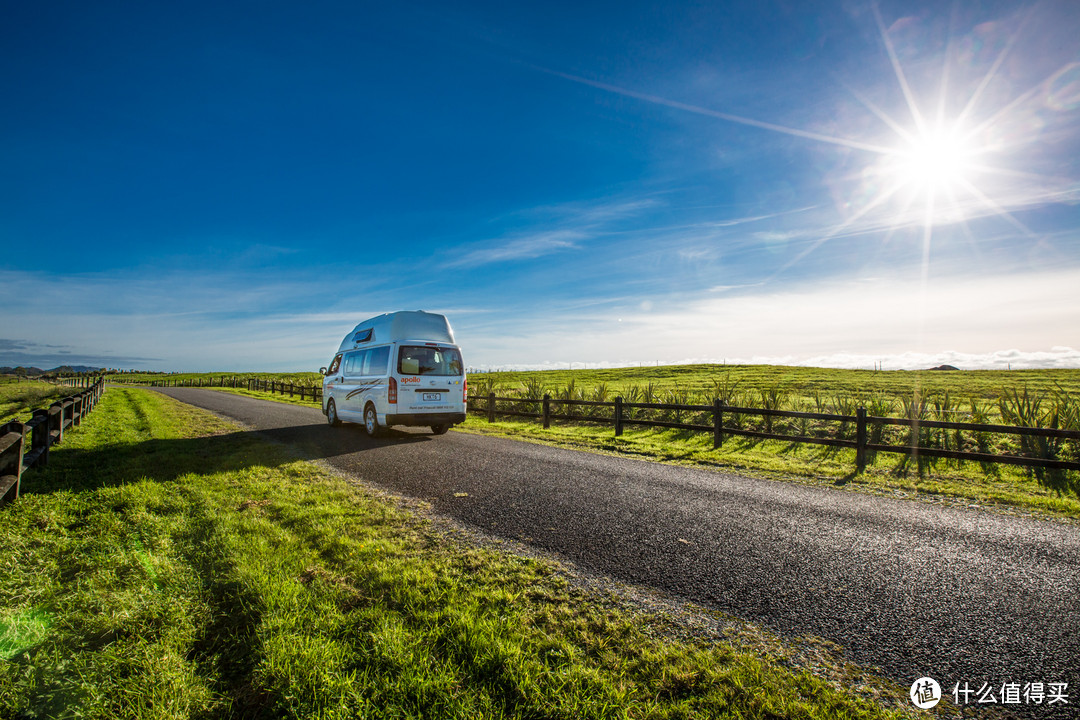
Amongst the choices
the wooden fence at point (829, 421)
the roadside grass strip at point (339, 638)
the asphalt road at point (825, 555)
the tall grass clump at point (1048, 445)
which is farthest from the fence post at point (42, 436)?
the tall grass clump at point (1048, 445)

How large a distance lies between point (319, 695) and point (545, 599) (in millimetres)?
1445

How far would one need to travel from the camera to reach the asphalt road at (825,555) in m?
2.76

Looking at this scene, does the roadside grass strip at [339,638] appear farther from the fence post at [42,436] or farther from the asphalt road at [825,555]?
the fence post at [42,436]

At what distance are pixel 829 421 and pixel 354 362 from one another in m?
12.2

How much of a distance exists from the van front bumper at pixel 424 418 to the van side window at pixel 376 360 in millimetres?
1139

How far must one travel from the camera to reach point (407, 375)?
10.8m

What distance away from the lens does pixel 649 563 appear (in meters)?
3.87

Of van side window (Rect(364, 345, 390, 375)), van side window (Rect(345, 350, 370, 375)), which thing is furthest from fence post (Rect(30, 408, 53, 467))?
van side window (Rect(345, 350, 370, 375))

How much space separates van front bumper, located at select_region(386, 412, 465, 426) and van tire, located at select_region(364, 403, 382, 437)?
70 cm

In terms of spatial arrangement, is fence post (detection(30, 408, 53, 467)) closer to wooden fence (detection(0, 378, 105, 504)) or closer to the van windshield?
wooden fence (detection(0, 378, 105, 504))

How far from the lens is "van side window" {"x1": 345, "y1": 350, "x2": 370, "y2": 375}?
12422 mm

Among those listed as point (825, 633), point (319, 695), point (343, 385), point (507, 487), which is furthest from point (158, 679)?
point (343, 385)

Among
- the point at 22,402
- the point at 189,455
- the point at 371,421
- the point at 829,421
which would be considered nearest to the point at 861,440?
the point at 829,421

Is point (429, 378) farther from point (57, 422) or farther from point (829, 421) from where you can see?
point (829, 421)
